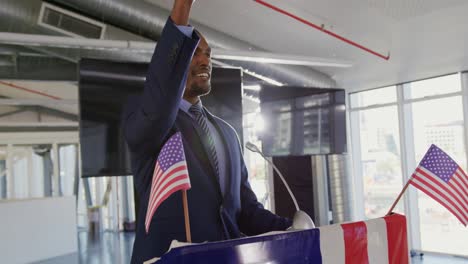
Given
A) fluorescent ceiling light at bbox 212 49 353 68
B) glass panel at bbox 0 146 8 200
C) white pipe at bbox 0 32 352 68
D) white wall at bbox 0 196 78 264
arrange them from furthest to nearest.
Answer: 1. glass panel at bbox 0 146 8 200
2. white wall at bbox 0 196 78 264
3. fluorescent ceiling light at bbox 212 49 353 68
4. white pipe at bbox 0 32 352 68

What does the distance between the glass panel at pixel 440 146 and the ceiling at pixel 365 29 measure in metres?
0.65

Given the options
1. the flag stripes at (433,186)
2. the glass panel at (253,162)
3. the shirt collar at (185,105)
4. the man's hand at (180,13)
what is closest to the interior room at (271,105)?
the flag stripes at (433,186)

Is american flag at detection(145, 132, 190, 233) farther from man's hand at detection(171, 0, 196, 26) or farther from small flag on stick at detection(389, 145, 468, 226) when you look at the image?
small flag on stick at detection(389, 145, 468, 226)

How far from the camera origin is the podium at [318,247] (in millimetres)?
999

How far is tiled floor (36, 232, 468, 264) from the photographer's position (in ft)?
21.1

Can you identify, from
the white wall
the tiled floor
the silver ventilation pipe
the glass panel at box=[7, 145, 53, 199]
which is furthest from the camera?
the glass panel at box=[7, 145, 53, 199]

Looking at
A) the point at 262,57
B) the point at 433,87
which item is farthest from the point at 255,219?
the point at 433,87

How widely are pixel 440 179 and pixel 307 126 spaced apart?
419 cm

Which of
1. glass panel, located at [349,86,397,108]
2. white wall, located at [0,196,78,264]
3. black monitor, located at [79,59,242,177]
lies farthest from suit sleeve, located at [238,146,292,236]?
white wall, located at [0,196,78,264]

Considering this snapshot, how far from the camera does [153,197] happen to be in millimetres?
1092

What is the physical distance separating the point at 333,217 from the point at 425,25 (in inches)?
119

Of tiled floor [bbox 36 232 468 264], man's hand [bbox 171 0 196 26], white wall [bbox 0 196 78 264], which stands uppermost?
man's hand [bbox 171 0 196 26]

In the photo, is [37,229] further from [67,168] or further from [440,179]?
[440,179]

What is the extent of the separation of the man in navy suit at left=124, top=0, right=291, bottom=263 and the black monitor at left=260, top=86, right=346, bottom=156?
436 centimetres
